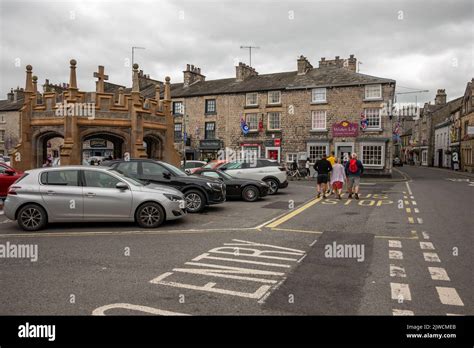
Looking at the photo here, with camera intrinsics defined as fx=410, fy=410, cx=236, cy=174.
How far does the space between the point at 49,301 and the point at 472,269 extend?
20.0 ft

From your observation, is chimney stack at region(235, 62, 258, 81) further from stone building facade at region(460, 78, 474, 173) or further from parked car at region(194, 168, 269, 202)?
parked car at region(194, 168, 269, 202)

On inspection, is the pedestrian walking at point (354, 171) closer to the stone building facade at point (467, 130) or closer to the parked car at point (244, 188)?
the parked car at point (244, 188)

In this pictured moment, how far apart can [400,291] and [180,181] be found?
8503mm

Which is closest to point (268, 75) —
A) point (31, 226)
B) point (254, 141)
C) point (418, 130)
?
point (254, 141)

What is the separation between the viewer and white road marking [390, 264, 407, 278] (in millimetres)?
6023

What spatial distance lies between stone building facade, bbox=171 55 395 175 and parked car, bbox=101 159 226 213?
2408 cm

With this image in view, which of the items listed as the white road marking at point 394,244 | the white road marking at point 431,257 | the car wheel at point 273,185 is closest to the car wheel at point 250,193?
the car wheel at point 273,185

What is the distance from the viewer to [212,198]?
12727 mm

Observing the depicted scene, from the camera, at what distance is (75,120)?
18.5m

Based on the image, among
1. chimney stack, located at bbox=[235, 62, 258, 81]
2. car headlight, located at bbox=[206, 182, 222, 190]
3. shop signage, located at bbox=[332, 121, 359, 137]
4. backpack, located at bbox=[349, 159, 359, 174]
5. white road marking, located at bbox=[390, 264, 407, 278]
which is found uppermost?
chimney stack, located at bbox=[235, 62, 258, 81]

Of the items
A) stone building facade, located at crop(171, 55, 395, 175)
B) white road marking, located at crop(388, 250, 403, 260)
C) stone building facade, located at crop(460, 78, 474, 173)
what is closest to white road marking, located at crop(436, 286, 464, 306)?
white road marking, located at crop(388, 250, 403, 260)

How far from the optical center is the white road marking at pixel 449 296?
4908 millimetres

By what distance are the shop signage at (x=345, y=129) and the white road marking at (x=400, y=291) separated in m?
30.2
